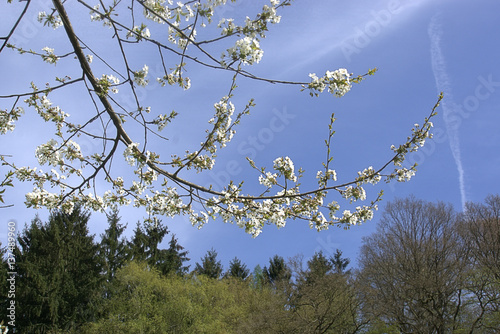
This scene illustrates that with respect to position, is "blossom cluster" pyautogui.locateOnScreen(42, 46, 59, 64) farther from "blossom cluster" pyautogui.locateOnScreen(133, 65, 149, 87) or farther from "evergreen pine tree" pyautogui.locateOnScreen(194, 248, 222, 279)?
"evergreen pine tree" pyautogui.locateOnScreen(194, 248, 222, 279)

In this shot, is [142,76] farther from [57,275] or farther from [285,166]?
[57,275]

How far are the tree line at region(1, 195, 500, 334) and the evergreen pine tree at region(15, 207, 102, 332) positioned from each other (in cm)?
5

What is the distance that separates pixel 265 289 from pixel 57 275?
35.7 ft

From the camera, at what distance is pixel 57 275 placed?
18.5m

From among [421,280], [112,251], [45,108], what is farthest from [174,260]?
[45,108]

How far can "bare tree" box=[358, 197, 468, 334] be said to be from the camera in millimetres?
15438

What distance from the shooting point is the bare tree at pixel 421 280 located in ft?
50.6

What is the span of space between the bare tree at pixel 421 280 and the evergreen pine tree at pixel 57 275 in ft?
45.1

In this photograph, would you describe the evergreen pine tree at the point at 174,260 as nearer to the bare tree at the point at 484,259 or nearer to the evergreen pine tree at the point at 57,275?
the evergreen pine tree at the point at 57,275

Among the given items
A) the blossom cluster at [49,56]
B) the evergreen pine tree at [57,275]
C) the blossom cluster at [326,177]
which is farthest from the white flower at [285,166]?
the evergreen pine tree at [57,275]

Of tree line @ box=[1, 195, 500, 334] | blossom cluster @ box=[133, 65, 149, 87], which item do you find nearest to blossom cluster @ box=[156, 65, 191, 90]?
blossom cluster @ box=[133, 65, 149, 87]

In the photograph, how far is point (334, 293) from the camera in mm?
16016

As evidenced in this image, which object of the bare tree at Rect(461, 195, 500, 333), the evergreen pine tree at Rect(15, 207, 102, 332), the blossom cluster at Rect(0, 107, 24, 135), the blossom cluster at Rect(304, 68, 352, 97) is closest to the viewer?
the blossom cluster at Rect(304, 68, 352, 97)

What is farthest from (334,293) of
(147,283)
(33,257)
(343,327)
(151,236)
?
(33,257)
